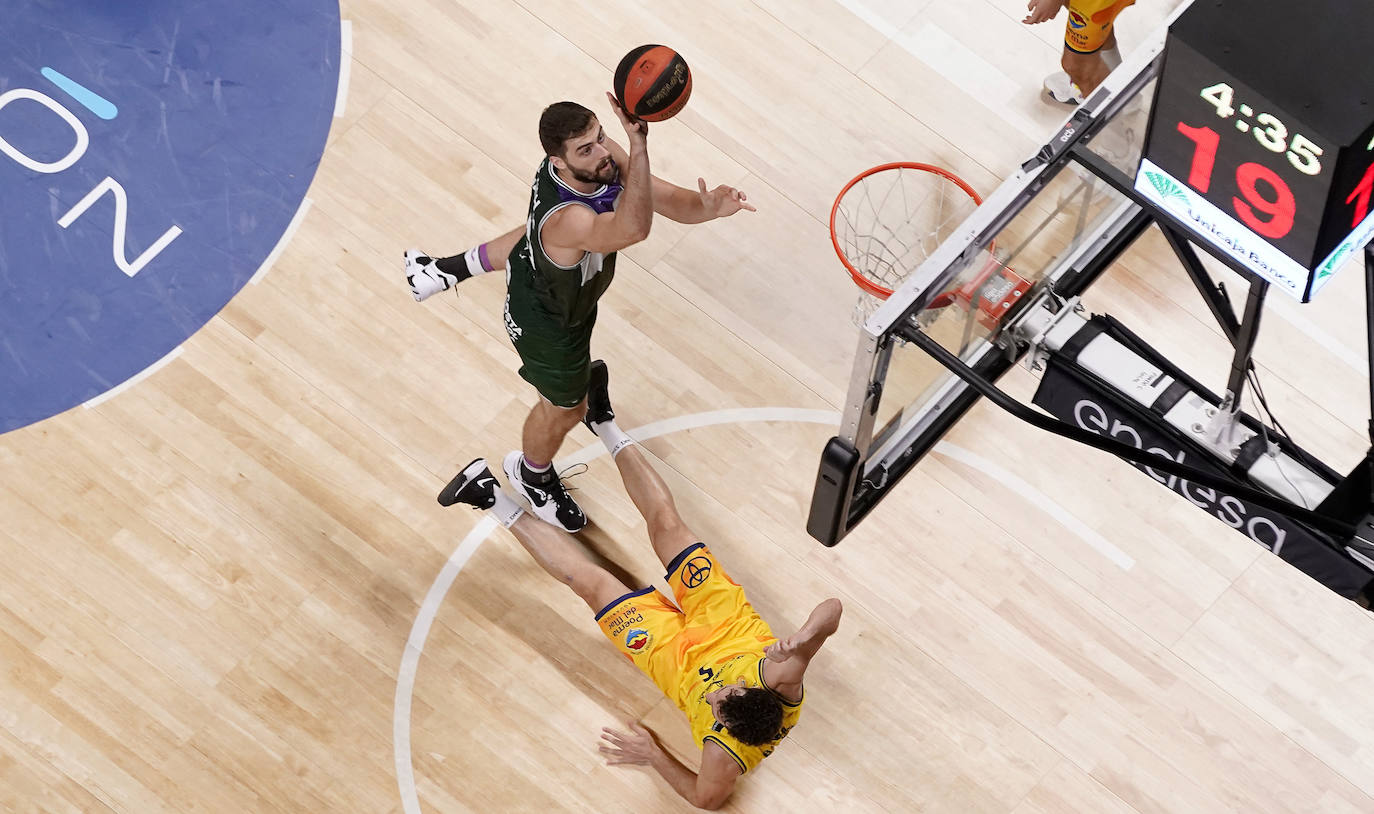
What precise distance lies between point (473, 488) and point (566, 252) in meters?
1.21

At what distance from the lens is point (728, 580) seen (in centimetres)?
580

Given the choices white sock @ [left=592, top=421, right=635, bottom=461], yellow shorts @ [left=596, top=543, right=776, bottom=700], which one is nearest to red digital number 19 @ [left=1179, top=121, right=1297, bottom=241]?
yellow shorts @ [left=596, top=543, right=776, bottom=700]

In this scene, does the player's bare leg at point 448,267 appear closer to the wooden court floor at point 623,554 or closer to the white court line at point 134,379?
the wooden court floor at point 623,554

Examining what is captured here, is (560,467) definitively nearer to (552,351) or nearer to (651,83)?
(552,351)

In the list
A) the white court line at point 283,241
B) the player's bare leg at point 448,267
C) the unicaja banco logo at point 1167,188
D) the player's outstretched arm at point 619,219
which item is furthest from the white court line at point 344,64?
the unicaja banco logo at point 1167,188

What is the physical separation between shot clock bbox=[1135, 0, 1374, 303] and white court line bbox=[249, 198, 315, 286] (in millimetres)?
4025

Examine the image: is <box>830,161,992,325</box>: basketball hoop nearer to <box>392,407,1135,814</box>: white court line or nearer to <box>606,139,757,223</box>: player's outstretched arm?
<box>392,407,1135,814</box>: white court line

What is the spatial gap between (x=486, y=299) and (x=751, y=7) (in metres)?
1.88

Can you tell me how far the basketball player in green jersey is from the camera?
5.08m

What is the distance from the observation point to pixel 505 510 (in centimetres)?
613

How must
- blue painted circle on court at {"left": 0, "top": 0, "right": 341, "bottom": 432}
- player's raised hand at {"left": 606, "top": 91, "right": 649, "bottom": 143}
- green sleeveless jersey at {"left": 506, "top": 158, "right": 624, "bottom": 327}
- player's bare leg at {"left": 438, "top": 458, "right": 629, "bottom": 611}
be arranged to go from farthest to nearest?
blue painted circle on court at {"left": 0, "top": 0, "right": 341, "bottom": 432} < player's bare leg at {"left": 438, "top": 458, "right": 629, "bottom": 611} < green sleeveless jersey at {"left": 506, "top": 158, "right": 624, "bottom": 327} < player's raised hand at {"left": 606, "top": 91, "right": 649, "bottom": 143}

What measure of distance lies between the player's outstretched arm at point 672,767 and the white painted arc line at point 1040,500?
60.9 inches

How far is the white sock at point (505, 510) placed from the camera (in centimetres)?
613

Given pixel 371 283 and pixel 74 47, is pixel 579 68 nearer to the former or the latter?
pixel 371 283
